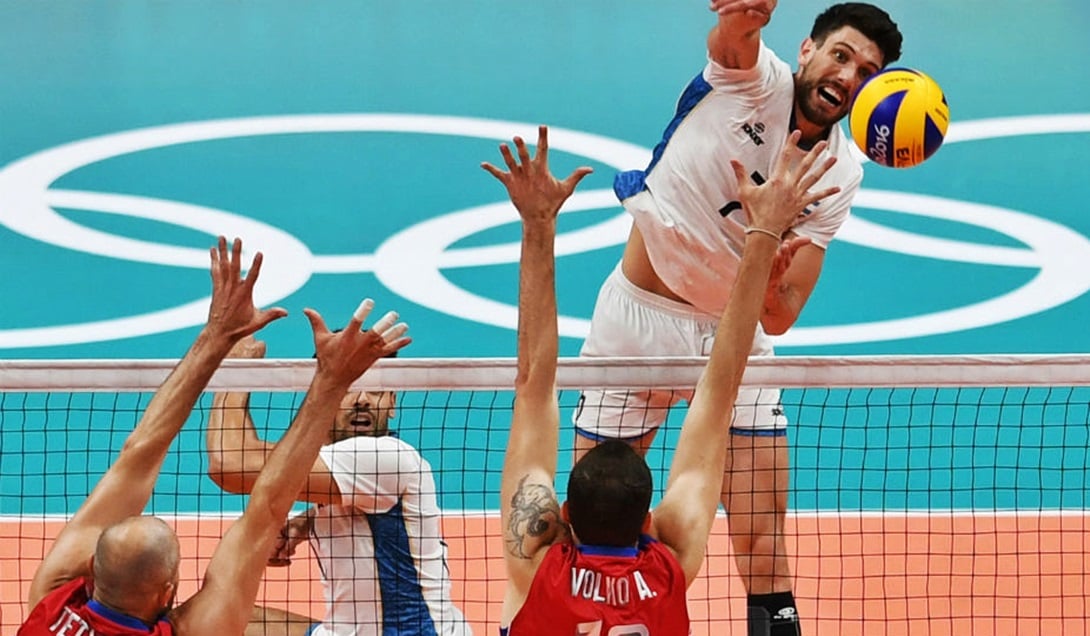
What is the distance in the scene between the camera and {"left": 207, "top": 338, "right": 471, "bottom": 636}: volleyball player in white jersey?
20.6ft

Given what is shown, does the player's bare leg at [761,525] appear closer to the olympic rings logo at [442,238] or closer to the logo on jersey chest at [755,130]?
the logo on jersey chest at [755,130]

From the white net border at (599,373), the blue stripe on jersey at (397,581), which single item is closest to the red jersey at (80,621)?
the white net border at (599,373)

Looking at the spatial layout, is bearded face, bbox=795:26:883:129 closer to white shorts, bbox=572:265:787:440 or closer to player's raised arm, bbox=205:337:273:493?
white shorts, bbox=572:265:787:440

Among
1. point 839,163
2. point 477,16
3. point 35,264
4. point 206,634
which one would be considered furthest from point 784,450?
point 477,16

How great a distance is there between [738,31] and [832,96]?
554mm

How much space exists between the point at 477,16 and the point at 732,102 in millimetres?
9131

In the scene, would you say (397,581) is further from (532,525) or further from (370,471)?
(532,525)

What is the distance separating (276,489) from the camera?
14.7 feet

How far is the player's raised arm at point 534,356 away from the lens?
4746 mm

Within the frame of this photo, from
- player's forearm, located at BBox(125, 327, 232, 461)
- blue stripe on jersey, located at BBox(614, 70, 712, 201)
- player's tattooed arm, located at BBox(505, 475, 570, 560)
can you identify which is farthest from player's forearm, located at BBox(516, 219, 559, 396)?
blue stripe on jersey, located at BBox(614, 70, 712, 201)

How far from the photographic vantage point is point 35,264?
39.2ft

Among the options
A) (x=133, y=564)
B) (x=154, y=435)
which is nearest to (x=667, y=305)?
(x=154, y=435)

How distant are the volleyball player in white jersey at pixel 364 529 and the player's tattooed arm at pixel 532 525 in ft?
5.44

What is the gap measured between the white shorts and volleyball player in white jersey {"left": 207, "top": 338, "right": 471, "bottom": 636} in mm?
850
